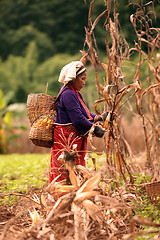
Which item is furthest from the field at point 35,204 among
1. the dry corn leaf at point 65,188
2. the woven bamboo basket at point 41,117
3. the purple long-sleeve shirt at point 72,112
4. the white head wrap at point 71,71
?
the white head wrap at point 71,71

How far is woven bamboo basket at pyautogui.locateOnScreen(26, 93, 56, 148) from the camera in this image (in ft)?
14.0

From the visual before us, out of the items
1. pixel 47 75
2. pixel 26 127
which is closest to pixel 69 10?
pixel 47 75

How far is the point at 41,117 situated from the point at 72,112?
1.35 feet

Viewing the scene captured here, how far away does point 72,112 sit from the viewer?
4.05 meters

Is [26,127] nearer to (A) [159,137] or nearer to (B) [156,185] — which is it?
(A) [159,137]

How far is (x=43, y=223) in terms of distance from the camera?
9.36 ft

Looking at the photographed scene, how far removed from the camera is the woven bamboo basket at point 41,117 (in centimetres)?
426

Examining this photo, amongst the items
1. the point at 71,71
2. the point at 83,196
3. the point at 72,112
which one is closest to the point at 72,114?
the point at 72,112

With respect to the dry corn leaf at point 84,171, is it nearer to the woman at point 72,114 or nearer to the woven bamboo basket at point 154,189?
the woman at point 72,114

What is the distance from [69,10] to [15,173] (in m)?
25.0

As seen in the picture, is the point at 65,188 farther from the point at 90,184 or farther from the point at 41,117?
the point at 41,117

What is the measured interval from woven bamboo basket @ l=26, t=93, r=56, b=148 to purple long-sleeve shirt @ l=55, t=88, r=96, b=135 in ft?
0.35

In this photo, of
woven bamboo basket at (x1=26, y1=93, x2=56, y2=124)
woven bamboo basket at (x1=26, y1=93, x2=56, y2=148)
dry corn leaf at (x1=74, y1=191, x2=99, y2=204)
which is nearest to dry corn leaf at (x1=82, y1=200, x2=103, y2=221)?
dry corn leaf at (x1=74, y1=191, x2=99, y2=204)

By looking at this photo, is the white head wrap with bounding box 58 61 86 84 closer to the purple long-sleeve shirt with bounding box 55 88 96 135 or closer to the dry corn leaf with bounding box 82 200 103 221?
the purple long-sleeve shirt with bounding box 55 88 96 135
